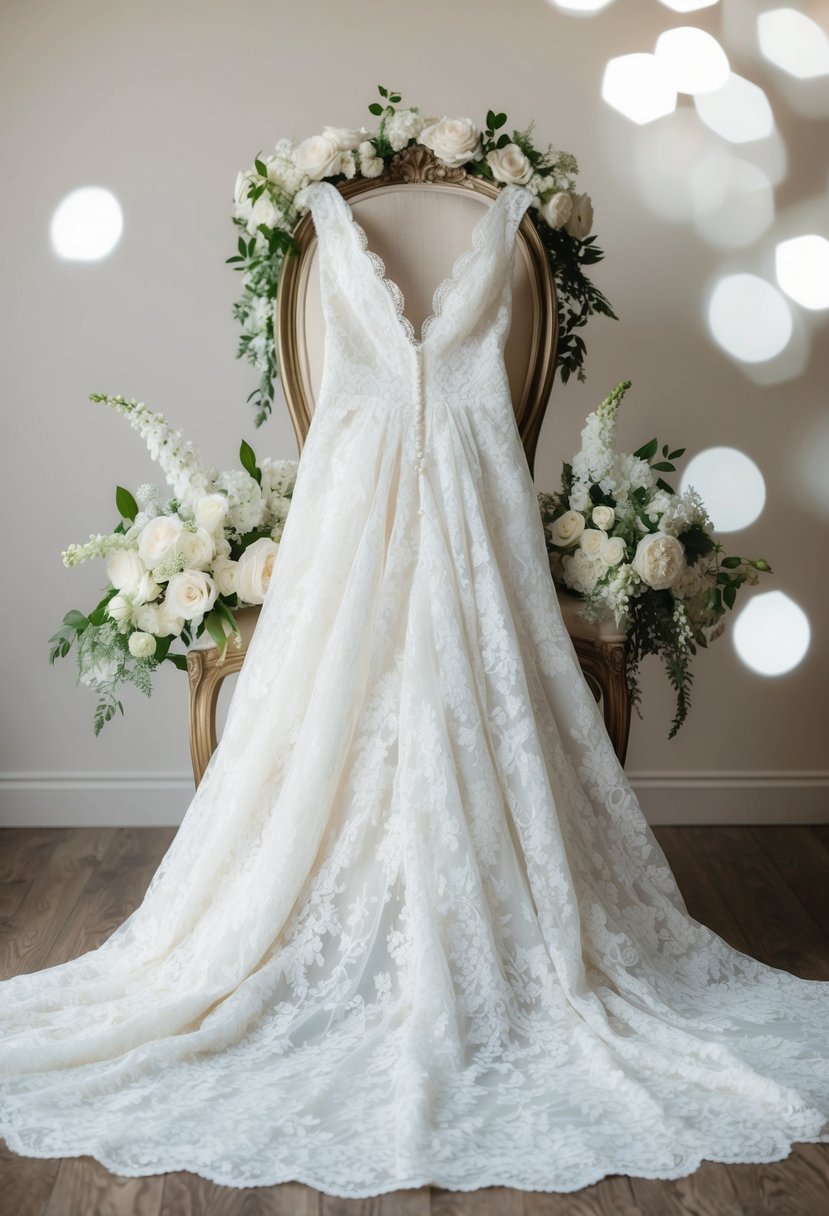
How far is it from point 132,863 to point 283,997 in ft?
3.90

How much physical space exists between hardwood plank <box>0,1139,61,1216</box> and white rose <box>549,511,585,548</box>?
5.01 ft

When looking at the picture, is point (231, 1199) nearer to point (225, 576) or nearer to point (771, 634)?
point (225, 576)

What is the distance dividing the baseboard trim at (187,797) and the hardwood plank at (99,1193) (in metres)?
1.81

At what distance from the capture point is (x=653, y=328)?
11.3 feet

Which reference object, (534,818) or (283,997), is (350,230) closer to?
(534,818)

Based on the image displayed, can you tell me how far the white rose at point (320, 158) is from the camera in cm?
248

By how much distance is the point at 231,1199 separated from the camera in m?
1.75

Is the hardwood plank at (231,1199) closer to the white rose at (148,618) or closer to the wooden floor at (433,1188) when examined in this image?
the wooden floor at (433,1188)

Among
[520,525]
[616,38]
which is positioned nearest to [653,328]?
[616,38]

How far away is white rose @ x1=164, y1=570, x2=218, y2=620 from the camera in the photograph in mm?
2408

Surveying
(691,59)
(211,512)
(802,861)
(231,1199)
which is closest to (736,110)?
(691,59)

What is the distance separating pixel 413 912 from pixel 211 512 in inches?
35.5

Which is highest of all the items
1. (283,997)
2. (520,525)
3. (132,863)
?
(520,525)

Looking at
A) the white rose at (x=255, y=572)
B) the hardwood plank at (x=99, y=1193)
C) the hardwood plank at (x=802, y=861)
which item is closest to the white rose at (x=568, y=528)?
the white rose at (x=255, y=572)
